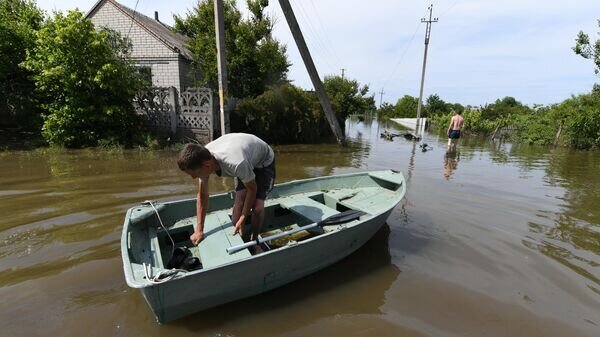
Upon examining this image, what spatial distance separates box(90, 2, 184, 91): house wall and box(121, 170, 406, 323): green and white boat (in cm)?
1344

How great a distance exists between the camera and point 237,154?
2971mm

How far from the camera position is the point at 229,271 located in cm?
266

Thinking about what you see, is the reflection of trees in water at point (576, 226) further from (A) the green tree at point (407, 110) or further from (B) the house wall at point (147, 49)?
(A) the green tree at point (407, 110)

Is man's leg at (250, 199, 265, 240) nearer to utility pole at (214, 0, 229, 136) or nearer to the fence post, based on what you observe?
utility pole at (214, 0, 229, 136)

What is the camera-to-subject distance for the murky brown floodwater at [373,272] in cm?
288

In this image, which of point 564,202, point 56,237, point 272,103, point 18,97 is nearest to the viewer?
point 56,237

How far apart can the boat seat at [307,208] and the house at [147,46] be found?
13.4 meters

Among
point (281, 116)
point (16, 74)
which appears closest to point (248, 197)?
point (281, 116)

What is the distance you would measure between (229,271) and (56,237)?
3.15 meters

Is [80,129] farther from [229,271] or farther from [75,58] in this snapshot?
[229,271]

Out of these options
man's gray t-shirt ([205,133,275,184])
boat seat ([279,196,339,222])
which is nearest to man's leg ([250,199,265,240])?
man's gray t-shirt ([205,133,275,184])

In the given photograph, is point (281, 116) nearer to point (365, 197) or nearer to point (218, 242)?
point (365, 197)

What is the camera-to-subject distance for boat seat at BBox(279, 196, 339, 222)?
417cm

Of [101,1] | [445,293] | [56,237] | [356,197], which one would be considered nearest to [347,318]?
[445,293]
